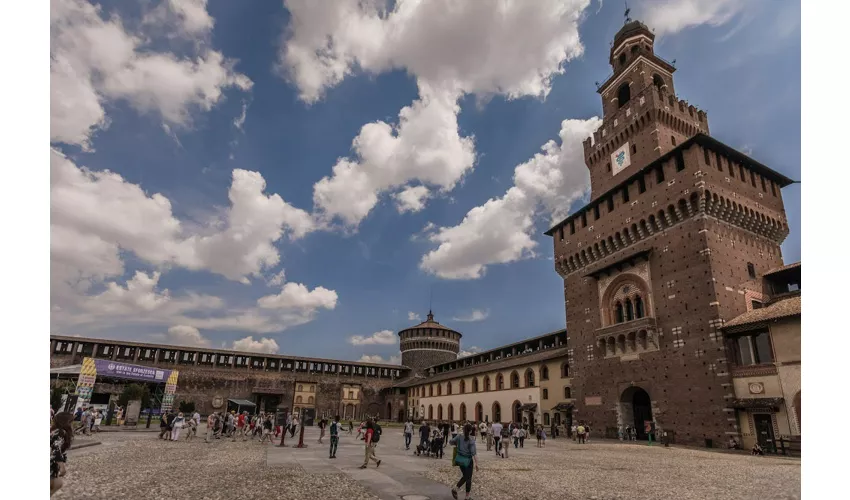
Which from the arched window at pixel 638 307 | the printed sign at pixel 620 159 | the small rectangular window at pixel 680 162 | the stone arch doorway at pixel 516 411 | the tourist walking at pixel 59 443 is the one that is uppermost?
the printed sign at pixel 620 159

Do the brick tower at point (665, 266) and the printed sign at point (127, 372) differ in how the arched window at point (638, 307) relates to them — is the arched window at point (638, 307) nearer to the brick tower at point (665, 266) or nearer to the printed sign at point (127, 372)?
the brick tower at point (665, 266)

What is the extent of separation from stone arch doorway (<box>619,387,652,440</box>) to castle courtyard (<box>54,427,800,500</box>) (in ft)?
38.1

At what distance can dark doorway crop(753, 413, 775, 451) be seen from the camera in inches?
832

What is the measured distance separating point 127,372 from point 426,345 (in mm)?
48040

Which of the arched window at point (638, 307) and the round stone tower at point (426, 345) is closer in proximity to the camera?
the arched window at point (638, 307)

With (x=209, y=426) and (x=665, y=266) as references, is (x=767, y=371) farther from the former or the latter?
(x=209, y=426)

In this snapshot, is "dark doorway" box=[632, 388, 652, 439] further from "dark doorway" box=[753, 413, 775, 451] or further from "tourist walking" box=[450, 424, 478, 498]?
"tourist walking" box=[450, 424, 478, 498]

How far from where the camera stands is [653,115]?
33.5 m

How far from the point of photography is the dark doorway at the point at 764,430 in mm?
21125

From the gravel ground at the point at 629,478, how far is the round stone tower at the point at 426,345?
55.8 m

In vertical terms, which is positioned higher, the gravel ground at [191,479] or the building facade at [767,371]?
the building facade at [767,371]

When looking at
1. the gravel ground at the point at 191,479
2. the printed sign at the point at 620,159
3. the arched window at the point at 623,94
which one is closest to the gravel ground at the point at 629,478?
the gravel ground at the point at 191,479

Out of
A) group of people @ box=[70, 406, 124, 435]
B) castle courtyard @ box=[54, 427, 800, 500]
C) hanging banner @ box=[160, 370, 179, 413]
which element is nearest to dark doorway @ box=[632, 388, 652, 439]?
castle courtyard @ box=[54, 427, 800, 500]

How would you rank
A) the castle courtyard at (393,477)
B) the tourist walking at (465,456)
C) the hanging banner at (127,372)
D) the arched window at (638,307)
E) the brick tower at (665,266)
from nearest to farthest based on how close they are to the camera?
the tourist walking at (465,456) < the castle courtyard at (393,477) < the brick tower at (665,266) < the arched window at (638,307) < the hanging banner at (127,372)
